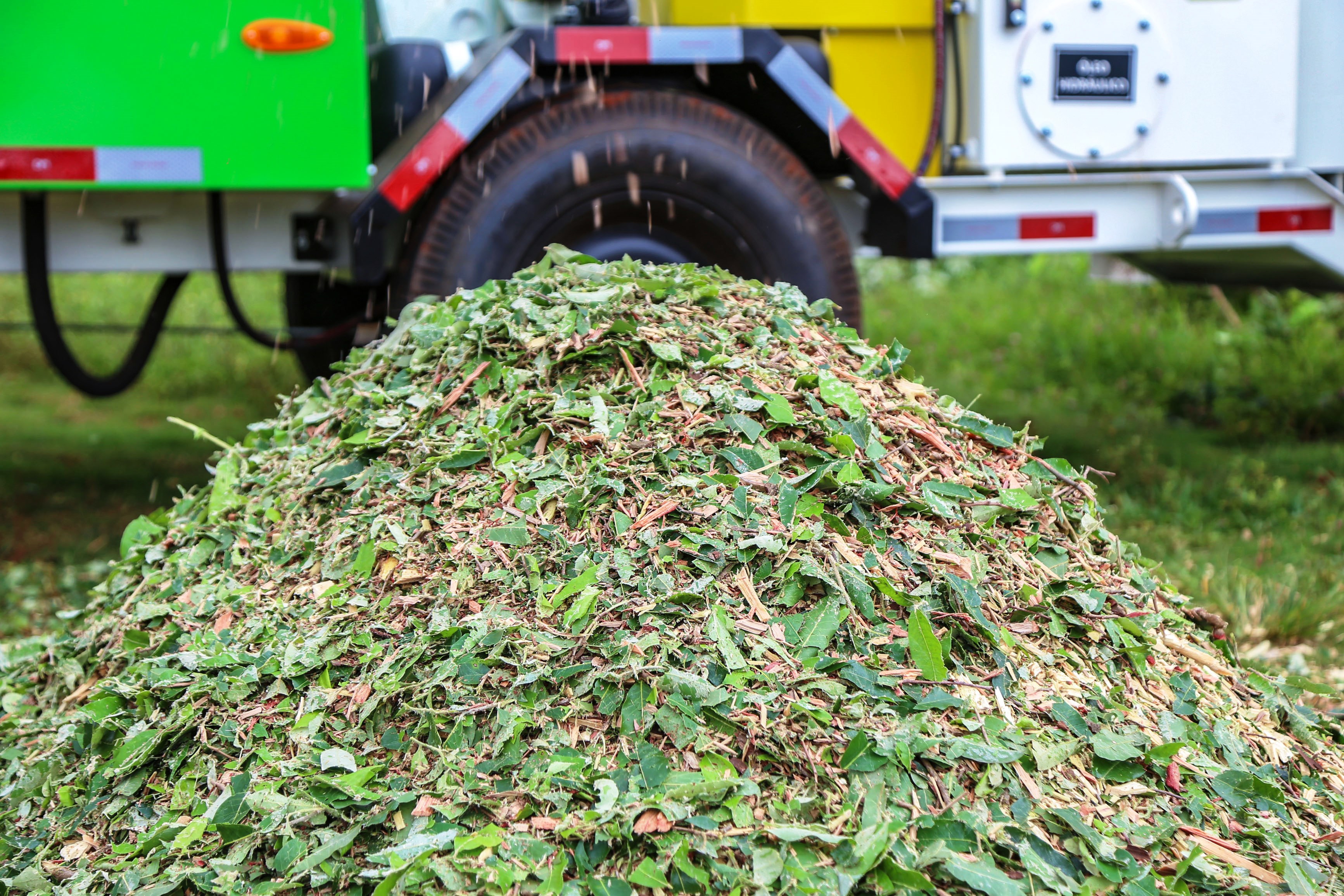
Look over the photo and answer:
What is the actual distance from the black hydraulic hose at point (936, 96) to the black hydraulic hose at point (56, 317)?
239 cm

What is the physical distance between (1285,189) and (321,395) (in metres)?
3.22

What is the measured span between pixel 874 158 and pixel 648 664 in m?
2.06

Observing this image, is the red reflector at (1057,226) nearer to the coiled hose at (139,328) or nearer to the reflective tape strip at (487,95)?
the reflective tape strip at (487,95)

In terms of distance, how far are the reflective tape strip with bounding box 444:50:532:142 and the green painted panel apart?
0.27m

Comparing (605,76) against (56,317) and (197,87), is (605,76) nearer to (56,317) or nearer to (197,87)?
(197,87)

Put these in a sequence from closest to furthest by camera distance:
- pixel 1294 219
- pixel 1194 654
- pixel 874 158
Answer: pixel 1194 654
pixel 874 158
pixel 1294 219

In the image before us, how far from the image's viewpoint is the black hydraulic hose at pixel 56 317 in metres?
3.24

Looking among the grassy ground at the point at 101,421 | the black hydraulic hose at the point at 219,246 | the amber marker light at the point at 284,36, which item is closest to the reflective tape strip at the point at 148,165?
the black hydraulic hose at the point at 219,246

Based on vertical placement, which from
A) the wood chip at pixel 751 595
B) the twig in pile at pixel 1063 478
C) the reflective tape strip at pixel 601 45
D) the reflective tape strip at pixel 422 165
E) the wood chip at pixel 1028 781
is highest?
the reflective tape strip at pixel 601 45

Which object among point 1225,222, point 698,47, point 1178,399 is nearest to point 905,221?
point 698,47

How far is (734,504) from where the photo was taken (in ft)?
7.07

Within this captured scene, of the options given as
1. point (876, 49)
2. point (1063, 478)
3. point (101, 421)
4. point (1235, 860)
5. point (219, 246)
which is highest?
point (876, 49)

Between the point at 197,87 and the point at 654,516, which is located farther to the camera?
the point at 197,87

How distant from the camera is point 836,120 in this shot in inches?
134
